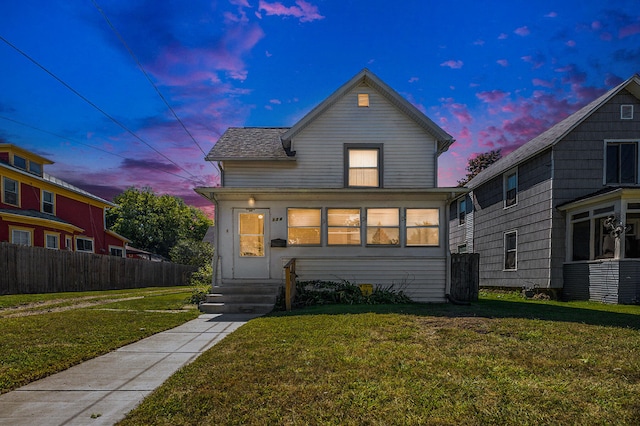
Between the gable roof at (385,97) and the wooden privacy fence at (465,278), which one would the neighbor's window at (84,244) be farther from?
the wooden privacy fence at (465,278)

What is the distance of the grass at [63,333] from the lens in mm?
3657

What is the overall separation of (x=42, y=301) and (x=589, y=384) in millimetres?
12760

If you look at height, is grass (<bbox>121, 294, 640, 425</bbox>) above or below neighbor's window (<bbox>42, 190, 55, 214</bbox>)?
below

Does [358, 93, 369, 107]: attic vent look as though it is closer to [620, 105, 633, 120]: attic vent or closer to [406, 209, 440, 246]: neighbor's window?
[406, 209, 440, 246]: neighbor's window

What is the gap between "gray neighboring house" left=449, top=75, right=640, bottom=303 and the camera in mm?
9922

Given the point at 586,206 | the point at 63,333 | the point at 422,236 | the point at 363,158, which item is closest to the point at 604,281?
the point at 586,206

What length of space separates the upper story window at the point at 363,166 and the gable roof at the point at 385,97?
4.96 feet

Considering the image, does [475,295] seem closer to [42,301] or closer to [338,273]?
[338,273]

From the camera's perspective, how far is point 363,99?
36.9ft

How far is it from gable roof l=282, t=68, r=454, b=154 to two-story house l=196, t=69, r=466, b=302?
34mm

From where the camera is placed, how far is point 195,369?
11.5 feet

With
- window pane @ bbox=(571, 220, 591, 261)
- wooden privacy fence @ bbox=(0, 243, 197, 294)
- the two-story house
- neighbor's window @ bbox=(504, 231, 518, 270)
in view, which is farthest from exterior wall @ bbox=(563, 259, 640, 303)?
wooden privacy fence @ bbox=(0, 243, 197, 294)

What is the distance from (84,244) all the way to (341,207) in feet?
66.4

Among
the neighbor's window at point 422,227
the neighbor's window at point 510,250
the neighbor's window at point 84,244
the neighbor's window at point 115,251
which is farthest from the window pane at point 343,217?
the neighbor's window at point 115,251
